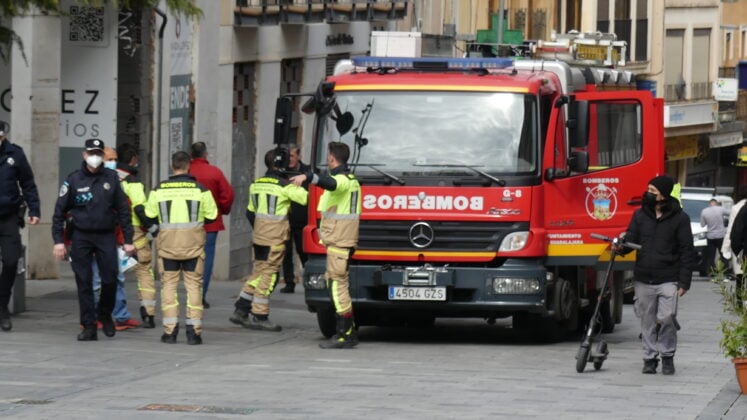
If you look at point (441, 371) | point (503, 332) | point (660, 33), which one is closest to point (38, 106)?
point (503, 332)

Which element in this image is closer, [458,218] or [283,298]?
[458,218]

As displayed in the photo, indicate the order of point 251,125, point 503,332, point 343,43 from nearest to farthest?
point 503,332
point 251,125
point 343,43

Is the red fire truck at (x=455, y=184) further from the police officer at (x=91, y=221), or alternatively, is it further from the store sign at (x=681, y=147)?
the store sign at (x=681, y=147)

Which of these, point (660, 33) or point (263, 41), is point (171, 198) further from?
point (660, 33)

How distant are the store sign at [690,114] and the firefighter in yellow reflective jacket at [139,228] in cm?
4224

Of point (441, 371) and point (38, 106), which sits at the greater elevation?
point (38, 106)

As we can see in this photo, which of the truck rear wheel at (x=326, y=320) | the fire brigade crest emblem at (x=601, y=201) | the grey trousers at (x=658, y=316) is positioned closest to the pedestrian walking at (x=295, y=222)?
the truck rear wheel at (x=326, y=320)

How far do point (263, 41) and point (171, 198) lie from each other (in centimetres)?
1316

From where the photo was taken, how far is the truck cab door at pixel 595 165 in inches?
686

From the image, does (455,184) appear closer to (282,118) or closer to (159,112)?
(282,118)

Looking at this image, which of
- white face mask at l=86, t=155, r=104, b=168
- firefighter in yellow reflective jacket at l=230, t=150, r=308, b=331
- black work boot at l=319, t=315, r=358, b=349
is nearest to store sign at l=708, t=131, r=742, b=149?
firefighter in yellow reflective jacket at l=230, t=150, r=308, b=331

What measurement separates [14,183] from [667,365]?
5.96 meters

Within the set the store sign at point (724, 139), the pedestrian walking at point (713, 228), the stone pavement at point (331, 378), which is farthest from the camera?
the store sign at point (724, 139)

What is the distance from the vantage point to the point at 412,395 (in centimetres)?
1292
